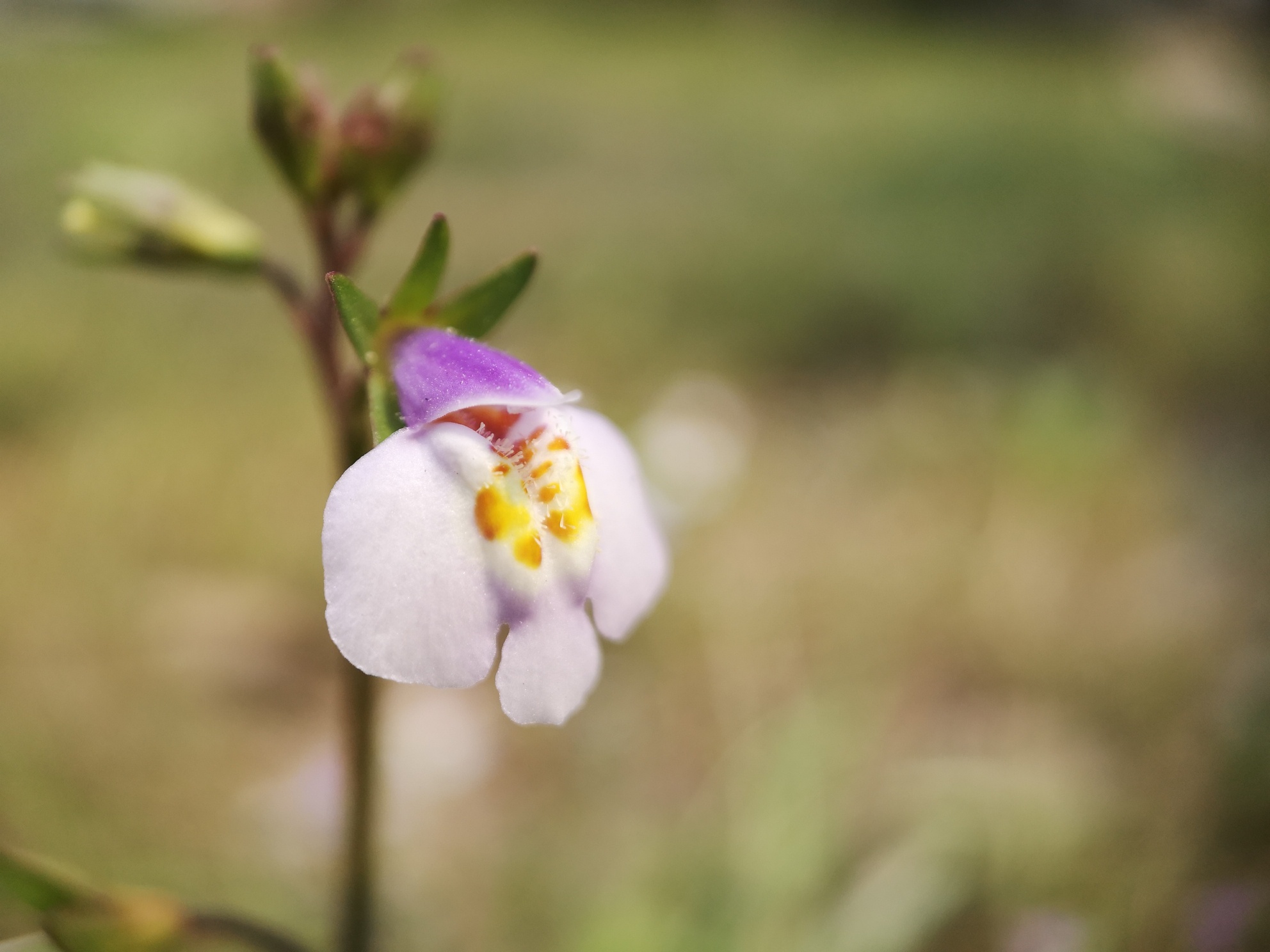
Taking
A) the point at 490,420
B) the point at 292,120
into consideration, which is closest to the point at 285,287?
the point at 292,120

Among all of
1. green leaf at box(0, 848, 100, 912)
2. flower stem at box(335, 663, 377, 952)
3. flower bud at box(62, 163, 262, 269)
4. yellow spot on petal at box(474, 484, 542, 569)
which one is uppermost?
flower bud at box(62, 163, 262, 269)

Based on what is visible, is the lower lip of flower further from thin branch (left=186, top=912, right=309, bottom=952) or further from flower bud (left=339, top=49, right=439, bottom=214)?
thin branch (left=186, top=912, right=309, bottom=952)

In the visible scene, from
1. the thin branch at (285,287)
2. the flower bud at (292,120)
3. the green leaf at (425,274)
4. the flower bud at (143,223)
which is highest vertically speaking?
the flower bud at (292,120)

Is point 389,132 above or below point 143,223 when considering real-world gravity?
above

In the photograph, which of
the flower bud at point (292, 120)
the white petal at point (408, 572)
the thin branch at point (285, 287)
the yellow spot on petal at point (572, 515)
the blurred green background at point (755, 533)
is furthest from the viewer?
the blurred green background at point (755, 533)

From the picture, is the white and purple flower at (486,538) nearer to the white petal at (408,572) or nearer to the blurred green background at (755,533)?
the white petal at (408,572)

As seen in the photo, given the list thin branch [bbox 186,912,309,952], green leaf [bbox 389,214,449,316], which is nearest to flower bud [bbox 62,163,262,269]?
green leaf [bbox 389,214,449,316]

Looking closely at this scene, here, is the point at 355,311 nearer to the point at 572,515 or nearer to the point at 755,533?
the point at 572,515

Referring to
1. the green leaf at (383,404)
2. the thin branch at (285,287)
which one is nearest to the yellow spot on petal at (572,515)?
the green leaf at (383,404)
